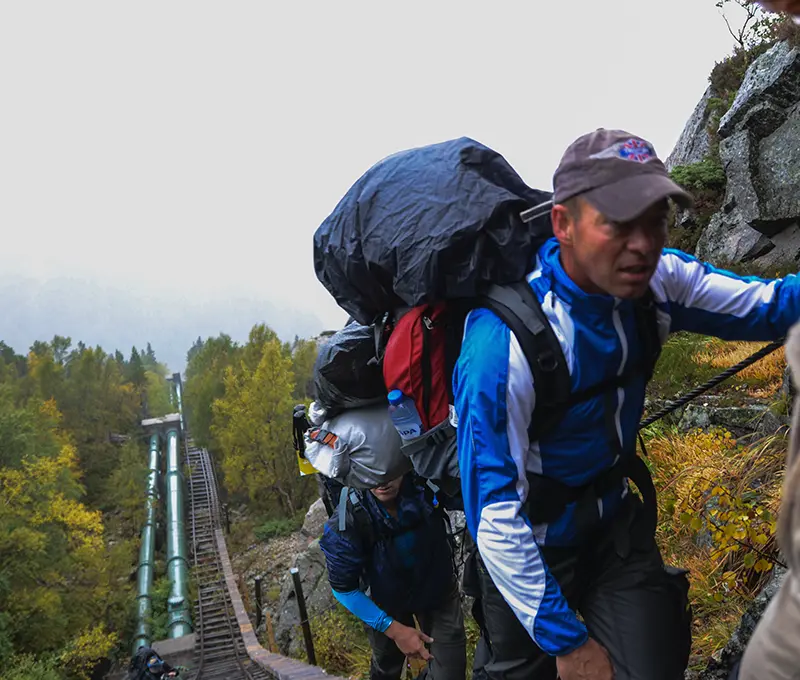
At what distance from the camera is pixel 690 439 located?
571 cm

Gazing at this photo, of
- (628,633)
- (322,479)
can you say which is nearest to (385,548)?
(322,479)

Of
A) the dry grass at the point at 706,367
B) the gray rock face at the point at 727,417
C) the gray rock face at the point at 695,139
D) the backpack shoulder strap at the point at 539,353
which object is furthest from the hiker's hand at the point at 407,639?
the gray rock face at the point at 695,139

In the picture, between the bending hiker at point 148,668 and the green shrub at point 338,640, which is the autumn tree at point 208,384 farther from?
the green shrub at point 338,640

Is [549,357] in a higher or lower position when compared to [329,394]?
higher

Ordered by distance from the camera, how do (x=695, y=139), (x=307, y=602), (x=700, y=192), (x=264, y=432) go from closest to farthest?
1. (x=700, y=192)
2. (x=695, y=139)
3. (x=307, y=602)
4. (x=264, y=432)

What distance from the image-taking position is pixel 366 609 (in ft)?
13.5

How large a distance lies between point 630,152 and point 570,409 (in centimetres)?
82

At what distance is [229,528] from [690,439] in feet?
114

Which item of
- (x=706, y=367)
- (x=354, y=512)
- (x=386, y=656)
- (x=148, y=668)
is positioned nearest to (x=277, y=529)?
(x=148, y=668)

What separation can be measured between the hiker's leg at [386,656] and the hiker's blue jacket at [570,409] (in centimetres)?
288

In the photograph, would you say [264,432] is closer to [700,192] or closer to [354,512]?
[700,192]

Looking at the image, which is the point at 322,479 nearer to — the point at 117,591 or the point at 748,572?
the point at 748,572

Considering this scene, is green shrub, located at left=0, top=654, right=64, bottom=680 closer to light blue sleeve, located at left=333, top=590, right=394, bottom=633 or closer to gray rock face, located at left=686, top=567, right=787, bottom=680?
light blue sleeve, located at left=333, top=590, right=394, bottom=633

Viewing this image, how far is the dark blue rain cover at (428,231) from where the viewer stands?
219 centimetres
